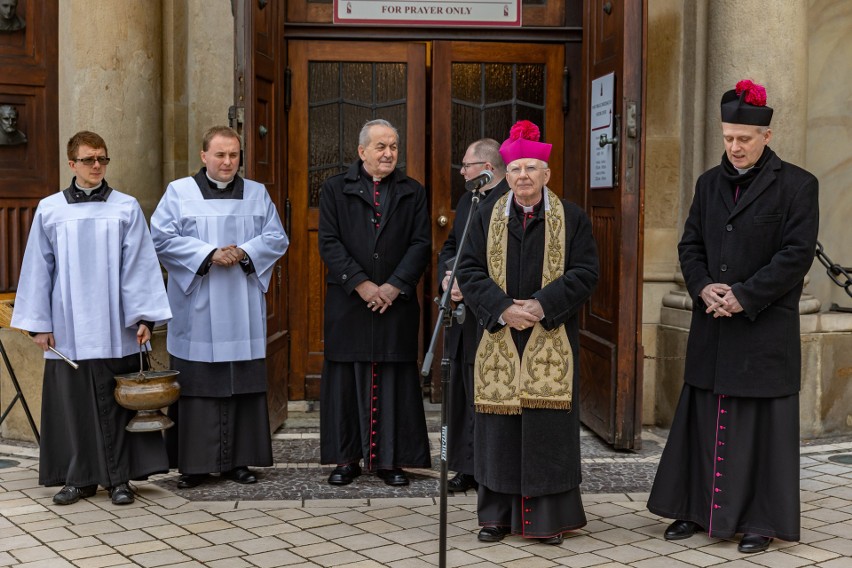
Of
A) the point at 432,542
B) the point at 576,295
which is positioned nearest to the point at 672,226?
the point at 576,295

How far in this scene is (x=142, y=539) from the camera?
556 centimetres

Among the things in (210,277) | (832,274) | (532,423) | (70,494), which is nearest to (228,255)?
(210,277)

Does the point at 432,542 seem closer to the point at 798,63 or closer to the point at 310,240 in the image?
the point at 310,240

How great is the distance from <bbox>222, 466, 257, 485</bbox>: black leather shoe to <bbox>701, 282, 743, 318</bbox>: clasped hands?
2.66 m

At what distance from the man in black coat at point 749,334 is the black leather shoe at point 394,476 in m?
1.57

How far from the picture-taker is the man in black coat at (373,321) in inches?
261

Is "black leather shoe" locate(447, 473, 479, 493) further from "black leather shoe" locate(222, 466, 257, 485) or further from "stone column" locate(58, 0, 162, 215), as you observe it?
"stone column" locate(58, 0, 162, 215)

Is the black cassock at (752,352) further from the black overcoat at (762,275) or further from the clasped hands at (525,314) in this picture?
the clasped hands at (525,314)

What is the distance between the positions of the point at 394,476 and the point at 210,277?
146cm

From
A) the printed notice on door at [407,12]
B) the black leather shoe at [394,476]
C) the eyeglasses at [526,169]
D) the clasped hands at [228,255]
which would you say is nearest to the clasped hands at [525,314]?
the eyeglasses at [526,169]

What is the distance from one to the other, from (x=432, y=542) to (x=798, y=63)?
160 inches

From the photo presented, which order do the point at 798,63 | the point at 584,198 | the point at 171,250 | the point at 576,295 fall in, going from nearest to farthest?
the point at 576,295
the point at 171,250
the point at 798,63
the point at 584,198

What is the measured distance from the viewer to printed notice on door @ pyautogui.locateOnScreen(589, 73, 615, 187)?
24.3ft

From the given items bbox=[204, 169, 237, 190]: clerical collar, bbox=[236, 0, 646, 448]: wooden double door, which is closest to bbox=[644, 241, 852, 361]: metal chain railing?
bbox=[236, 0, 646, 448]: wooden double door
